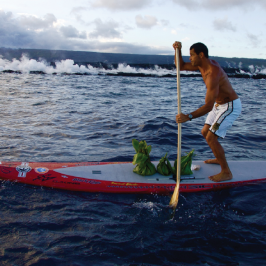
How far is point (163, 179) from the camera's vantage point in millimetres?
4672

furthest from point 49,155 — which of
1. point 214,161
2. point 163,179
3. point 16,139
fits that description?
point 214,161

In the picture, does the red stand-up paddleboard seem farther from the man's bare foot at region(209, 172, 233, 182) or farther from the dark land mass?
the dark land mass

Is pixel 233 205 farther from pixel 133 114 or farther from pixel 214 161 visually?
pixel 133 114

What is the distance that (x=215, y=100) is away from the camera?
450 centimetres

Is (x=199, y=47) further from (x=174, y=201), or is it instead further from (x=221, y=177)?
(x=174, y=201)

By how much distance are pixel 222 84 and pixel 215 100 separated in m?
0.31

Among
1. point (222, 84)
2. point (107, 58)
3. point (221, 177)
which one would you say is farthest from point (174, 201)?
point (107, 58)

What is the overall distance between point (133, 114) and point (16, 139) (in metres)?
5.45

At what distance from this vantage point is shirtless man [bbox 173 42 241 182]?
4023mm

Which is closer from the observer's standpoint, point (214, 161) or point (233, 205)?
point (233, 205)

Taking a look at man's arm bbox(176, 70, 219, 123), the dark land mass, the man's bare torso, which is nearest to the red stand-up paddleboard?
man's arm bbox(176, 70, 219, 123)

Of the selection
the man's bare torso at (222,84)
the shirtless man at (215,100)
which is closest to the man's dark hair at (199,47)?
the shirtless man at (215,100)

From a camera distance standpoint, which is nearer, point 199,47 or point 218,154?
point 199,47

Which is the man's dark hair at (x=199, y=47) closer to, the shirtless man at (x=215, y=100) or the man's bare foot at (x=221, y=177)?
the shirtless man at (x=215, y=100)
